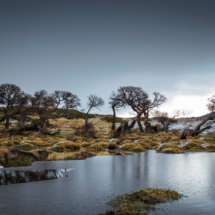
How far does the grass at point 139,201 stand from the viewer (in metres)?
4.66

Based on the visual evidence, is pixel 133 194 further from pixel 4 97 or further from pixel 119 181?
pixel 4 97

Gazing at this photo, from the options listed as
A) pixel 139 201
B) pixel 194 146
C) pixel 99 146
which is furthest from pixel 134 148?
pixel 139 201

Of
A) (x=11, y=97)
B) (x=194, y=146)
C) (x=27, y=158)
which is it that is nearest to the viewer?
(x=27, y=158)

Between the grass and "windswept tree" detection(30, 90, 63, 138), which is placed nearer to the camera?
the grass

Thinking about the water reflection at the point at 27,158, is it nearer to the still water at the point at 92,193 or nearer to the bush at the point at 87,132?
the still water at the point at 92,193

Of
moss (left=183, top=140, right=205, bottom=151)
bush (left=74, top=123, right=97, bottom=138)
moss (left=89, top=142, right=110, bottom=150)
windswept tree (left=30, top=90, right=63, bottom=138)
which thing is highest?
windswept tree (left=30, top=90, right=63, bottom=138)

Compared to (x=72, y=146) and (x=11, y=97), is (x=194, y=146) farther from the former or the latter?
(x=11, y=97)

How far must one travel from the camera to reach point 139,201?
5.27 meters

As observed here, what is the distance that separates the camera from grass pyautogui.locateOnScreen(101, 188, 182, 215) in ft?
15.3

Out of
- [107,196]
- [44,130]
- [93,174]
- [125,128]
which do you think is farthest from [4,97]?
[107,196]

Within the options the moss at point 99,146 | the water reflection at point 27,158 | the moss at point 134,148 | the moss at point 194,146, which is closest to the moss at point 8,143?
the water reflection at point 27,158

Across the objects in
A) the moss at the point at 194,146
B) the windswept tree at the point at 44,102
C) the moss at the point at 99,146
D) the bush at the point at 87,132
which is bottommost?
the moss at the point at 99,146

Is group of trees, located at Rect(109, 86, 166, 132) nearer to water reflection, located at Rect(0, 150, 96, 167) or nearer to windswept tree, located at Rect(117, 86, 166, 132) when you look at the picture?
windswept tree, located at Rect(117, 86, 166, 132)

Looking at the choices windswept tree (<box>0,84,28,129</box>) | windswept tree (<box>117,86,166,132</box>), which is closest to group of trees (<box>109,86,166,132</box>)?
windswept tree (<box>117,86,166,132</box>)
